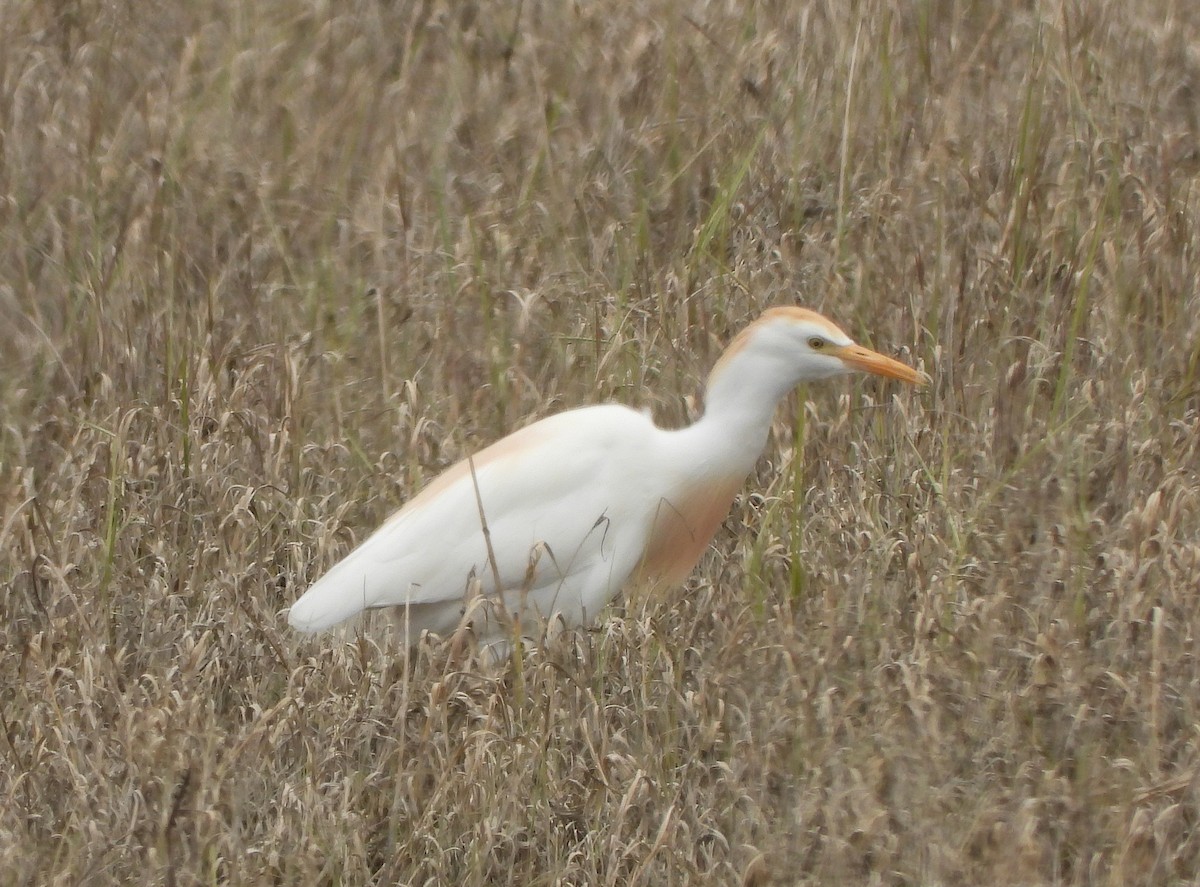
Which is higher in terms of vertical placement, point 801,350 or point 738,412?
point 801,350

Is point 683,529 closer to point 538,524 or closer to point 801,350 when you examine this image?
point 538,524

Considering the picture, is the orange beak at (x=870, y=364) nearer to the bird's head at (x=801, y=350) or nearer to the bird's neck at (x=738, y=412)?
the bird's head at (x=801, y=350)

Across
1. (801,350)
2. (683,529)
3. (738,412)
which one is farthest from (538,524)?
(801,350)

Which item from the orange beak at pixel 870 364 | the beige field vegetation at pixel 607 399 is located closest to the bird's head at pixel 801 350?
the orange beak at pixel 870 364

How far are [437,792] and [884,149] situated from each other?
232cm

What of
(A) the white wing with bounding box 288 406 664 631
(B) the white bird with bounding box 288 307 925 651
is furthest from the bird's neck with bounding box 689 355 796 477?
(A) the white wing with bounding box 288 406 664 631

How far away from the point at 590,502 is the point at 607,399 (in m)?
0.55

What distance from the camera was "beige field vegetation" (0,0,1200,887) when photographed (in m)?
2.67

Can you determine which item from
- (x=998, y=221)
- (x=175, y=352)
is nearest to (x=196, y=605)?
(x=175, y=352)

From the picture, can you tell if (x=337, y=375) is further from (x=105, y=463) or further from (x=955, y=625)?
(x=955, y=625)

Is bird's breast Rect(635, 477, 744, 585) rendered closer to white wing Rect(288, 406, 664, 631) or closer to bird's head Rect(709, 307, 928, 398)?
white wing Rect(288, 406, 664, 631)

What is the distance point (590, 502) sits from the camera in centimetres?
329

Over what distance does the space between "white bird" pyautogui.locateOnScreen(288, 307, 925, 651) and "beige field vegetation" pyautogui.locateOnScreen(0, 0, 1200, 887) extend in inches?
3.9

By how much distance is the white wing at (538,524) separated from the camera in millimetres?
3246
